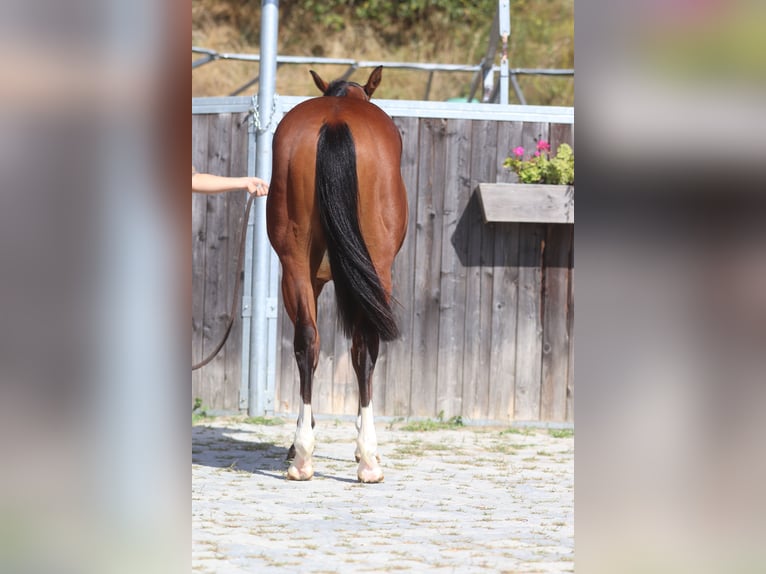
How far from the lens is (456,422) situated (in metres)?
6.59


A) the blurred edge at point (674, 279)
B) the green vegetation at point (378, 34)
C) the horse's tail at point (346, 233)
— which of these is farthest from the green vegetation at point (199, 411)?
the green vegetation at point (378, 34)

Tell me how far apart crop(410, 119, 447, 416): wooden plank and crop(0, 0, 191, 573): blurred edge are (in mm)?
4629

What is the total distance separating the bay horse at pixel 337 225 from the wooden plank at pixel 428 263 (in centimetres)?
179

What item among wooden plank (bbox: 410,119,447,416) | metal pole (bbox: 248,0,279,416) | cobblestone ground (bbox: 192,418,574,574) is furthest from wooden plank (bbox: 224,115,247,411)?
wooden plank (bbox: 410,119,447,416)

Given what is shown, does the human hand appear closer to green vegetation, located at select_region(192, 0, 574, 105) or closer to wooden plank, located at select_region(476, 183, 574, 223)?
wooden plank, located at select_region(476, 183, 574, 223)

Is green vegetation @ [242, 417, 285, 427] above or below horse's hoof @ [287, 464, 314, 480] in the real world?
below

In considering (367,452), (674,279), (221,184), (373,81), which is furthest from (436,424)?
(674,279)

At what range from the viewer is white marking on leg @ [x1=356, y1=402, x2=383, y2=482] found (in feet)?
15.1

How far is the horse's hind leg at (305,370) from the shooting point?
463 cm

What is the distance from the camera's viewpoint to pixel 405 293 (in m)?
6.59

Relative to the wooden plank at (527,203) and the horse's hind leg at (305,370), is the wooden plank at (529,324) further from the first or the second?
the horse's hind leg at (305,370)

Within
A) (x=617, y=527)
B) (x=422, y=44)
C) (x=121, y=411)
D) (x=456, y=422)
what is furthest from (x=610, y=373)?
(x=422, y=44)

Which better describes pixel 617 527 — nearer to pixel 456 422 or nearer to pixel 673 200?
pixel 673 200

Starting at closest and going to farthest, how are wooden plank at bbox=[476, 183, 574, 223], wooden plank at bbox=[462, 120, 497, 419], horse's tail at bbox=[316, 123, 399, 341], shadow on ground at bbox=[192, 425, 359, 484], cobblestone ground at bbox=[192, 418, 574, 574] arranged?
cobblestone ground at bbox=[192, 418, 574, 574], horse's tail at bbox=[316, 123, 399, 341], shadow on ground at bbox=[192, 425, 359, 484], wooden plank at bbox=[476, 183, 574, 223], wooden plank at bbox=[462, 120, 497, 419]
